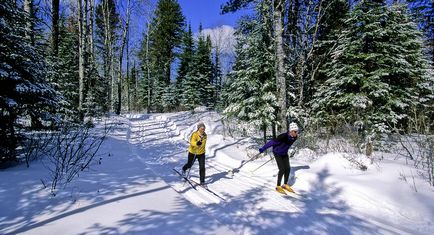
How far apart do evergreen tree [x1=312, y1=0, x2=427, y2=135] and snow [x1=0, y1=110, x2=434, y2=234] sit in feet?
8.94

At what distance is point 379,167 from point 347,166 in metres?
0.79

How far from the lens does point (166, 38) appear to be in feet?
118

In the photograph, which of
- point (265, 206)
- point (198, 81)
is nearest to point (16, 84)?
point (265, 206)

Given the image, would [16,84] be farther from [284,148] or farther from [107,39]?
[107,39]

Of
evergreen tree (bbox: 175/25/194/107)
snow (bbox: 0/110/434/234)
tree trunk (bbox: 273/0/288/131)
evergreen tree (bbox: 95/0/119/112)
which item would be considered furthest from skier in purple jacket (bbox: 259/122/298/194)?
evergreen tree (bbox: 175/25/194/107)

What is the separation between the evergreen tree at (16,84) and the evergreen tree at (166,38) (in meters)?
28.5

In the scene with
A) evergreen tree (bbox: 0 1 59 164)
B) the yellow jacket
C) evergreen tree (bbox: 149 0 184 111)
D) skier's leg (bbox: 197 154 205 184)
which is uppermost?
evergreen tree (bbox: 149 0 184 111)

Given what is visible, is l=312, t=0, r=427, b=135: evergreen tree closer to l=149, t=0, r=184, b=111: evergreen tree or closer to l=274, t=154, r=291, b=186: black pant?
l=274, t=154, r=291, b=186: black pant

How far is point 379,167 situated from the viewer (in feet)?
23.3

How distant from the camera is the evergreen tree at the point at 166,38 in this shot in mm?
35750

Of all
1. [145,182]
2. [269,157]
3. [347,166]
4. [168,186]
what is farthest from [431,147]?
[145,182]

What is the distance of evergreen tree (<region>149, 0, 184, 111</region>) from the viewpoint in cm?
3575

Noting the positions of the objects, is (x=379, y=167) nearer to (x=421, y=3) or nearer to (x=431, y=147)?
(x=431, y=147)

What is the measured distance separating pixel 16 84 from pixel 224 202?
19.3ft
